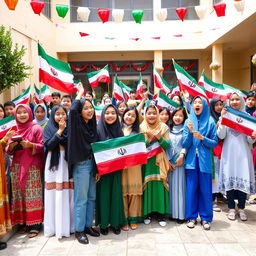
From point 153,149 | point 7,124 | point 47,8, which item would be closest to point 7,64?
point 7,124

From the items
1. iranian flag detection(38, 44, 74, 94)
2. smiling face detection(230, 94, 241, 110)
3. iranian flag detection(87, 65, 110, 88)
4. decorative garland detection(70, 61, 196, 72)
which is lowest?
smiling face detection(230, 94, 241, 110)

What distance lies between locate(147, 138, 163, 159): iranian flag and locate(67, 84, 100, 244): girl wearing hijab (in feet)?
2.41

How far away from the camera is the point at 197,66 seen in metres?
13.2

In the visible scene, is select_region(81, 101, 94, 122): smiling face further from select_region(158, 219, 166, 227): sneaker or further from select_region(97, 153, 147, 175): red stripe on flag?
select_region(158, 219, 166, 227): sneaker

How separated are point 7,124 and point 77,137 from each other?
1.03m

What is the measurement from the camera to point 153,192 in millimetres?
3588

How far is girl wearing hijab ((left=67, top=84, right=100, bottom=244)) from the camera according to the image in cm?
304

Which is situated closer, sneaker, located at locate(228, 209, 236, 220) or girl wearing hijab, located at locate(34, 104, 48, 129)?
sneaker, located at locate(228, 209, 236, 220)

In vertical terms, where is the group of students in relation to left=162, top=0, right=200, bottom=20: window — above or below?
below

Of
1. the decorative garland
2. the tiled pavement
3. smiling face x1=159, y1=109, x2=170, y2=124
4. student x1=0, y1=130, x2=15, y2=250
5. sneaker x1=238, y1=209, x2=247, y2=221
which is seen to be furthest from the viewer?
the decorative garland

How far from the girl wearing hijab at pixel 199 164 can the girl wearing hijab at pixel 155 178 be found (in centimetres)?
27

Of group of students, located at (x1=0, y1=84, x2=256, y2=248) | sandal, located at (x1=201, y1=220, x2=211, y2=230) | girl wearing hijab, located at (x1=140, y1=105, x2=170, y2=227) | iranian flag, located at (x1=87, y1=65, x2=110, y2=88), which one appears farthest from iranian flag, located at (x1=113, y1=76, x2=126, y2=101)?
sandal, located at (x1=201, y1=220, x2=211, y2=230)

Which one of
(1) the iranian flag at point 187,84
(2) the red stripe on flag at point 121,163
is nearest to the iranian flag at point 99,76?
(1) the iranian flag at point 187,84

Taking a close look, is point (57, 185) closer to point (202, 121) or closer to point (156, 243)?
point (156, 243)
